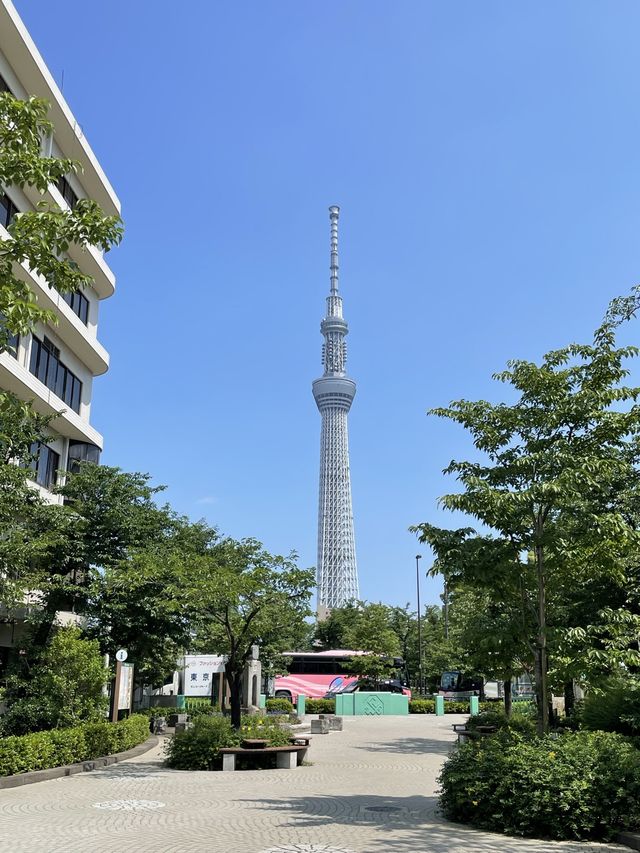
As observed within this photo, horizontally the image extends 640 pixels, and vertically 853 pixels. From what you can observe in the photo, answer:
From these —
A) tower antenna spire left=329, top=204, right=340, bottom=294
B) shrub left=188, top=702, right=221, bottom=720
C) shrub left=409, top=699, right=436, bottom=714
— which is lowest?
shrub left=409, top=699, right=436, bottom=714

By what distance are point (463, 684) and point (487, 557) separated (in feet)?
151

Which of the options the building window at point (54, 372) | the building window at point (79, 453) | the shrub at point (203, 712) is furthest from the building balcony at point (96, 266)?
the shrub at point (203, 712)

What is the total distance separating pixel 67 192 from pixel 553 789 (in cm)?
2848

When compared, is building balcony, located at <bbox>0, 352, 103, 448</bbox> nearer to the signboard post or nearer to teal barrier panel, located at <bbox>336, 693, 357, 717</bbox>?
the signboard post

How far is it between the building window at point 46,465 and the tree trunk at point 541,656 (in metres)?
20.9

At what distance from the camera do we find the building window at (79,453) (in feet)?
107

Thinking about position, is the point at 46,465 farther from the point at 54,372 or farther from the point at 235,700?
the point at 235,700

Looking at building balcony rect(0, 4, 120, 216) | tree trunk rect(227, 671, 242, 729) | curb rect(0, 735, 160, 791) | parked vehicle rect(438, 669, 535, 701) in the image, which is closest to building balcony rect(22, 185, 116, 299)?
building balcony rect(0, 4, 120, 216)

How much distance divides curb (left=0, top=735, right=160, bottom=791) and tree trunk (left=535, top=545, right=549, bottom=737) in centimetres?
1004

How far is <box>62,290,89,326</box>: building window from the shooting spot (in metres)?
32.1

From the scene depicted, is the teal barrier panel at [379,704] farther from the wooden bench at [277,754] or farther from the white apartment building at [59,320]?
the wooden bench at [277,754]

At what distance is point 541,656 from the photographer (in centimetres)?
1281

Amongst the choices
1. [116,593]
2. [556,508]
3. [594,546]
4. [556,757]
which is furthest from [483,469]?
[116,593]

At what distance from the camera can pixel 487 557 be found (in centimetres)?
1278
